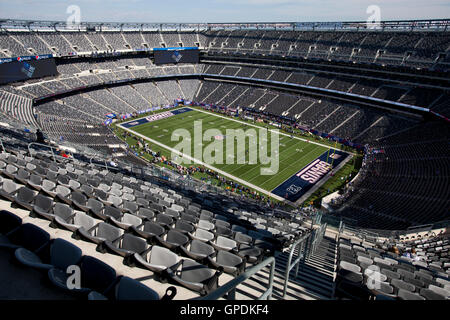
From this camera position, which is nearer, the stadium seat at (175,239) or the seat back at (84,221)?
the stadium seat at (175,239)

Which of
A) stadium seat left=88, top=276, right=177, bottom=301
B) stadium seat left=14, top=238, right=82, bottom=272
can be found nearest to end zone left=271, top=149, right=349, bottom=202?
stadium seat left=14, top=238, right=82, bottom=272

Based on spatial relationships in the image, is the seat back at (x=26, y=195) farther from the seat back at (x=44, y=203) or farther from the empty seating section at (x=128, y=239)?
the seat back at (x=44, y=203)

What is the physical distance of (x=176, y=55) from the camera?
7319 cm

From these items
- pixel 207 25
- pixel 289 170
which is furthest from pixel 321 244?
pixel 207 25

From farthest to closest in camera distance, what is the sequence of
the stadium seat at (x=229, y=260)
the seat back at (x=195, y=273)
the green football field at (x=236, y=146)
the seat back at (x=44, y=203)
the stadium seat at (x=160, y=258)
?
the green football field at (x=236, y=146)
the seat back at (x=44, y=203)
the stadium seat at (x=229, y=260)
the stadium seat at (x=160, y=258)
the seat back at (x=195, y=273)

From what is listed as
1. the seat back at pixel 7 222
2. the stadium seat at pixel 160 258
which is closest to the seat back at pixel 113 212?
the seat back at pixel 7 222

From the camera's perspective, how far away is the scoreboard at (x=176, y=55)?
7125cm

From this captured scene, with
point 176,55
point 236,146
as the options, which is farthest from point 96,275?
point 176,55

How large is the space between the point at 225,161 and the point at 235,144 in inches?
253

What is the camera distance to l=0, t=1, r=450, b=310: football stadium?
615cm

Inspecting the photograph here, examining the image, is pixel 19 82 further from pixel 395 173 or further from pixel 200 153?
pixel 395 173

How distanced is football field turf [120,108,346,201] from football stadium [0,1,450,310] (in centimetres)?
37

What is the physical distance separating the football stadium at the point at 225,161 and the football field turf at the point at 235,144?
1.23ft

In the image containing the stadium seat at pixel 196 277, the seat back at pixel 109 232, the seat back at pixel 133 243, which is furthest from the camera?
the seat back at pixel 109 232
